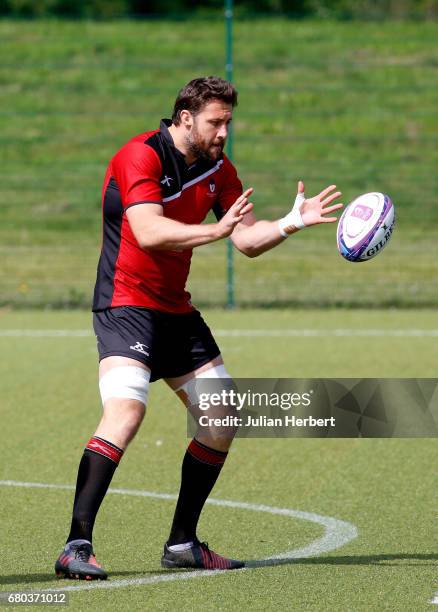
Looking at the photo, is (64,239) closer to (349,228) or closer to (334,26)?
(334,26)

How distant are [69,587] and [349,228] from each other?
7.16 feet

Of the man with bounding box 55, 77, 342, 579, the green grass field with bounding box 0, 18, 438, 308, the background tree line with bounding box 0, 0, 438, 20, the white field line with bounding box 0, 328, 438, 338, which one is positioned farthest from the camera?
the background tree line with bounding box 0, 0, 438, 20

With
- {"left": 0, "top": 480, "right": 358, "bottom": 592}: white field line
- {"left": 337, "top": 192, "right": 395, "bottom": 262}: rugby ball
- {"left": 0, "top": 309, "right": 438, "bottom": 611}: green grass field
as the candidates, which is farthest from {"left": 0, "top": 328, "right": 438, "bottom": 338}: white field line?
{"left": 337, "top": 192, "right": 395, "bottom": 262}: rugby ball

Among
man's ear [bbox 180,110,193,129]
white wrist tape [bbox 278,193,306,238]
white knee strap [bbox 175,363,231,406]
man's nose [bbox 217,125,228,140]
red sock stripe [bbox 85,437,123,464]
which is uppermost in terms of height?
man's ear [bbox 180,110,193,129]

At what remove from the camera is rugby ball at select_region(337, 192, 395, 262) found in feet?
21.5

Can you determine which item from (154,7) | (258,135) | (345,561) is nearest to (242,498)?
(345,561)

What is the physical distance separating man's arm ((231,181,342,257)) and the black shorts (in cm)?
42

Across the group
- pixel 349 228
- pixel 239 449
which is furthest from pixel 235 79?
pixel 349 228

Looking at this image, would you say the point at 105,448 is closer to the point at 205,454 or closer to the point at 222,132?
the point at 205,454

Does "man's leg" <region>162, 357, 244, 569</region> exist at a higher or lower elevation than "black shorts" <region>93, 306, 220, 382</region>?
lower

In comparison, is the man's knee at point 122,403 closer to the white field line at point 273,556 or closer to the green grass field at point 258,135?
the white field line at point 273,556

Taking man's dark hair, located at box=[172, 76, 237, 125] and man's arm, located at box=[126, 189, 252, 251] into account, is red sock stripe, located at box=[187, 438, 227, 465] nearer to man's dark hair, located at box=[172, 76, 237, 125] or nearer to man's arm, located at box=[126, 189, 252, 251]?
man's arm, located at box=[126, 189, 252, 251]

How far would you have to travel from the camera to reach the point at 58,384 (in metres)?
11.5

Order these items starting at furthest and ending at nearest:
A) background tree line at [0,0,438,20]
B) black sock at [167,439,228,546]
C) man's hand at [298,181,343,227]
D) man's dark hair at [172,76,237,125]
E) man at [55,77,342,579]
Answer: background tree line at [0,0,438,20]
black sock at [167,439,228,546]
man's hand at [298,181,343,227]
man's dark hair at [172,76,237,125]
man at [55,77,342,579]
